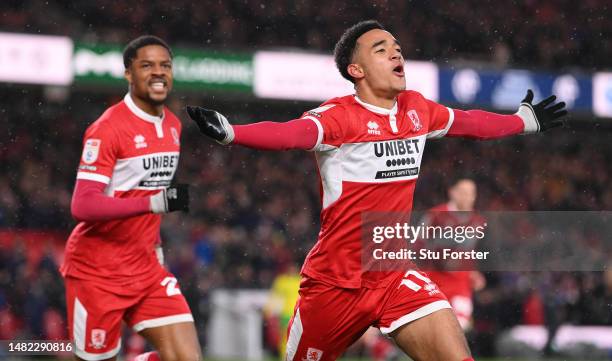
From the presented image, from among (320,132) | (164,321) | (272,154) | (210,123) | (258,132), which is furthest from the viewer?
(272,154)

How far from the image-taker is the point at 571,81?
69.6 feet

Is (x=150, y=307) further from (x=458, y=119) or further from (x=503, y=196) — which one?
(x=503, y=196)

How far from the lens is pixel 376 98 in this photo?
5184 mm

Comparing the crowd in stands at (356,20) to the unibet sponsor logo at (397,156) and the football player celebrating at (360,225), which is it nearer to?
the football player celebrating at (360,225)

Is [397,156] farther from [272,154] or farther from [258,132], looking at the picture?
[272,154]

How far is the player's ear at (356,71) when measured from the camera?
5.25 metres

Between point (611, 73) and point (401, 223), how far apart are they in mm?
17771

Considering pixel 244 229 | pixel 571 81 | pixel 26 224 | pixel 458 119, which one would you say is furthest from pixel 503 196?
pixel 458 119

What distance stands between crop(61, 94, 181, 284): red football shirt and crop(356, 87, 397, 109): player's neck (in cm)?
129

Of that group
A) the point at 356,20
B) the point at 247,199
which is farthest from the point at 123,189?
the point at 356,20

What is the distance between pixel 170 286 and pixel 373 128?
5.34 ft

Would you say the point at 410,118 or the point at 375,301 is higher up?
the point at 410,118

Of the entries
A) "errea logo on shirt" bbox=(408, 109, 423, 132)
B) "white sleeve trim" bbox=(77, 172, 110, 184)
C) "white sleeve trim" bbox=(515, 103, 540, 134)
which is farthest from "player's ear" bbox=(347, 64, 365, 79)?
"white sleeve trim" bbox=(77, 172, 110, 184)

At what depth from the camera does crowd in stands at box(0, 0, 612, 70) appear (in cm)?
1888
